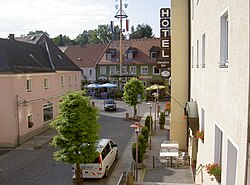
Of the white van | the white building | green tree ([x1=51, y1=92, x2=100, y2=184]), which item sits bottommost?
the white van

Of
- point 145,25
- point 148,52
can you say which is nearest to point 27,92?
point 148,52

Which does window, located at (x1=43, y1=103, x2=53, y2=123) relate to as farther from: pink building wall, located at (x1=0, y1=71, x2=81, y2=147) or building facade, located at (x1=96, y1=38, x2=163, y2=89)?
building facade, located at (x1=96, y1=38, x2=163, y2=89)

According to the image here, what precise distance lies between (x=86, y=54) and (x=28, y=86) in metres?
35.8

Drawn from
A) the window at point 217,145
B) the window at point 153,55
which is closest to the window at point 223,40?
the window at point 217,145

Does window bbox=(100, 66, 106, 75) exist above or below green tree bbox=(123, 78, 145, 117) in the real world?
above

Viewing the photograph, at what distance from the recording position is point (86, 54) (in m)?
59.1

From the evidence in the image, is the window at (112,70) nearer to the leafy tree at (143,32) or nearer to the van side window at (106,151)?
the van side window at (106,151)

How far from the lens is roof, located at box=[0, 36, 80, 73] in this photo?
2238 centimetres

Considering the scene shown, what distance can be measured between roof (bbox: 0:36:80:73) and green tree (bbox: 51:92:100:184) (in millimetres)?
9902

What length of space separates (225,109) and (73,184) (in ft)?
32.3

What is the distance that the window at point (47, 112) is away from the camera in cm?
2697

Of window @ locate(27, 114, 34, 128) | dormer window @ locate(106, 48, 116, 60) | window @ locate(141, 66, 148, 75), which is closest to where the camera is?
window @ locate(27, 114, 34, 128)

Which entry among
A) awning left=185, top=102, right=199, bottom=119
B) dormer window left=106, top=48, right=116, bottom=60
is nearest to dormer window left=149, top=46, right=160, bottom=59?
dormer window left=106, top=48, right=116, bottom=60

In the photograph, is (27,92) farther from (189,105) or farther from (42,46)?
(189,105)
